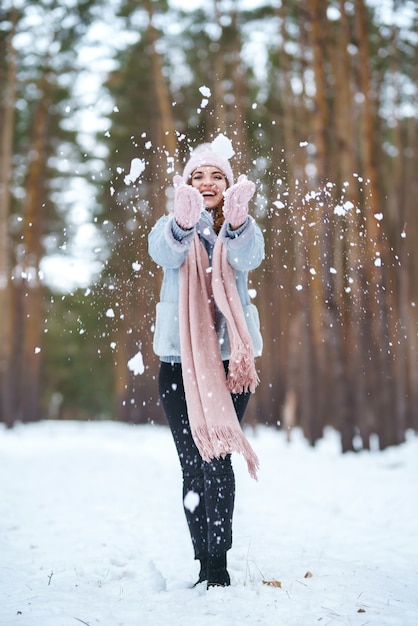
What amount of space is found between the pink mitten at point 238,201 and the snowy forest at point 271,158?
17.1 feet

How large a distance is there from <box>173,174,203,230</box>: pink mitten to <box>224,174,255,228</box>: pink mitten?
14 cm

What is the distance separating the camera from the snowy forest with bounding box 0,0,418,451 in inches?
348

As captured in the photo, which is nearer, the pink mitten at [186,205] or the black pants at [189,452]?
the pink mitten at [186,205]

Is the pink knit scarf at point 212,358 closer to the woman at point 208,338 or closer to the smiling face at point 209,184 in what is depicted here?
the woman at point 208,338

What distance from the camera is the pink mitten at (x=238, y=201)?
259cm

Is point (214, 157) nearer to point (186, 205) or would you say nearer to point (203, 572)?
point (186, 205)

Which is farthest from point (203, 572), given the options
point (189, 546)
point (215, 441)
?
point (189, 546)

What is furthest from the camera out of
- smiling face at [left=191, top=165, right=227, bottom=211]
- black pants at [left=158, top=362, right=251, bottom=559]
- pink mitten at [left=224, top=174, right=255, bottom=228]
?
smiling face at [left=191, top=165, right=227, bottom=211]

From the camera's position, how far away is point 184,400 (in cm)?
288

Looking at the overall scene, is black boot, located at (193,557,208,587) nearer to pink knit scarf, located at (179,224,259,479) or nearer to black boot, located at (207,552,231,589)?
black boot, located at (207,552,231,589)

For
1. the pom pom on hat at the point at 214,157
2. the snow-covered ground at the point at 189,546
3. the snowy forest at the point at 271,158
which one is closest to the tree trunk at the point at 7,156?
the snowy forest at the point at 271,158

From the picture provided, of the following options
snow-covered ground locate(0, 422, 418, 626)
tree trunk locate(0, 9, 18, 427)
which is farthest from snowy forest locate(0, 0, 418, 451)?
snow-covered ground locate(0, 422, 418, 626)

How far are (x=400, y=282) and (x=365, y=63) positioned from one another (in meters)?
4.27

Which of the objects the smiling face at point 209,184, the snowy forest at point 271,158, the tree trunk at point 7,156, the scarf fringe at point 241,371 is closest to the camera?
the scarf fringe at point 241,371
